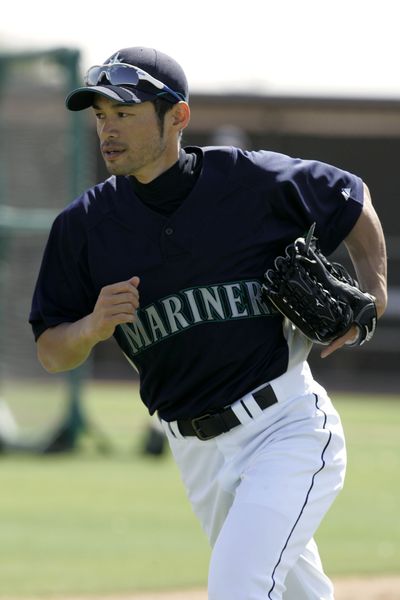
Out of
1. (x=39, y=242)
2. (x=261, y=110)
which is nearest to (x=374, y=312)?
(x=39, y=242)

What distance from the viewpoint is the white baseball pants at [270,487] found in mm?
4035

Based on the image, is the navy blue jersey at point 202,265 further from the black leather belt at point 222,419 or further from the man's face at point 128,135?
the man's face at point 128,135

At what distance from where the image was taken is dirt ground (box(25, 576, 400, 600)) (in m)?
6.79

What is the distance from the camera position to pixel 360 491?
1069 cm

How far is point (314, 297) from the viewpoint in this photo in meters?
4.45

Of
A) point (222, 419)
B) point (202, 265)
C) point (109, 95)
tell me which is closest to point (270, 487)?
point (222, 419)

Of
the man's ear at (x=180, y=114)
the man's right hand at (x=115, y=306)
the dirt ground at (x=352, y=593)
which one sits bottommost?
the dirt ground at (x=352, y=593)

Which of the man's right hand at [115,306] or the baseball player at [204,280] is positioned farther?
the baseball player at [204,280]

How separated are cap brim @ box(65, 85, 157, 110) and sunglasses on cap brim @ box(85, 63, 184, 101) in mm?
28

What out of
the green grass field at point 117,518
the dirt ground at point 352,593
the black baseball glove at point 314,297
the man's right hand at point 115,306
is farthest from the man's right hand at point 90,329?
the green grass field at point 117,518

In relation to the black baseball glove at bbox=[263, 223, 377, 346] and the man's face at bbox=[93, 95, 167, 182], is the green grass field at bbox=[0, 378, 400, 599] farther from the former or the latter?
the man's face at bbox=[93, 95, 167, 182]

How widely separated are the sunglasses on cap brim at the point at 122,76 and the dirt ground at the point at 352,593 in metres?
3.08

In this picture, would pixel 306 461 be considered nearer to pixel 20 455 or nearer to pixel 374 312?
pixel 374 312

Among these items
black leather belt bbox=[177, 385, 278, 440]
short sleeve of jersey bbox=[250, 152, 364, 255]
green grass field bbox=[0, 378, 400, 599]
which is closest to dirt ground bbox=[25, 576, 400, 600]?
green grass field bbox=[0, 378, 400, 599]
